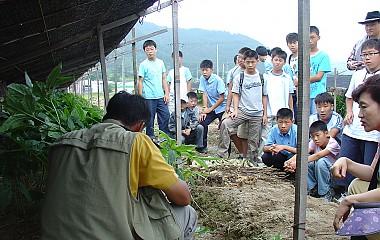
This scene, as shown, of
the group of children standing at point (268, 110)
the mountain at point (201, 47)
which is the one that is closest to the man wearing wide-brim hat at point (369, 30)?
the group of children standing at point (268, 110)

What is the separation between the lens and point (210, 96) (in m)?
7.10

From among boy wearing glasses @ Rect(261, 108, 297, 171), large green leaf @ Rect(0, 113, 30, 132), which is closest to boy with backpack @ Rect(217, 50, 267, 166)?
boy wearing glasses @ Rect(261, 108, 297, 171)

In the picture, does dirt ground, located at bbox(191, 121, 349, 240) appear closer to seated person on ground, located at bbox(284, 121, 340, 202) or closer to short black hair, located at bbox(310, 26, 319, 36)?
seated person on ground, located at bbox(284, 121, 340, 202)

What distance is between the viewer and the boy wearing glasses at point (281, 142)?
472 centimetres

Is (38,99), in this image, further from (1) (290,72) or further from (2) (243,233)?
(1) (290,72)

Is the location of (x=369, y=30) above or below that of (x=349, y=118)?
above

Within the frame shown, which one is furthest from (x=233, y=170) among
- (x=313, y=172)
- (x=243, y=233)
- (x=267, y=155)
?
(x=243, y=233)

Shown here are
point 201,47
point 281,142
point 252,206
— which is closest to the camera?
point 252,206

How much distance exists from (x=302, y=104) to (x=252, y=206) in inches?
62.4

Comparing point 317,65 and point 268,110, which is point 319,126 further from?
point 268,110

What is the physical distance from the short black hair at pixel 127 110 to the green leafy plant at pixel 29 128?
2.13ft

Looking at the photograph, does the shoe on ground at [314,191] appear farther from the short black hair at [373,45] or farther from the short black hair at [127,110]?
the short black hair at [127,110]

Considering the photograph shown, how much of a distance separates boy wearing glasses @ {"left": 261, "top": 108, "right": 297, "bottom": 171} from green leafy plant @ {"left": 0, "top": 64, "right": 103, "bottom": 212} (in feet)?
7.76

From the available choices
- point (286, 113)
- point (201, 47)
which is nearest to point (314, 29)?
point (286, 113)
